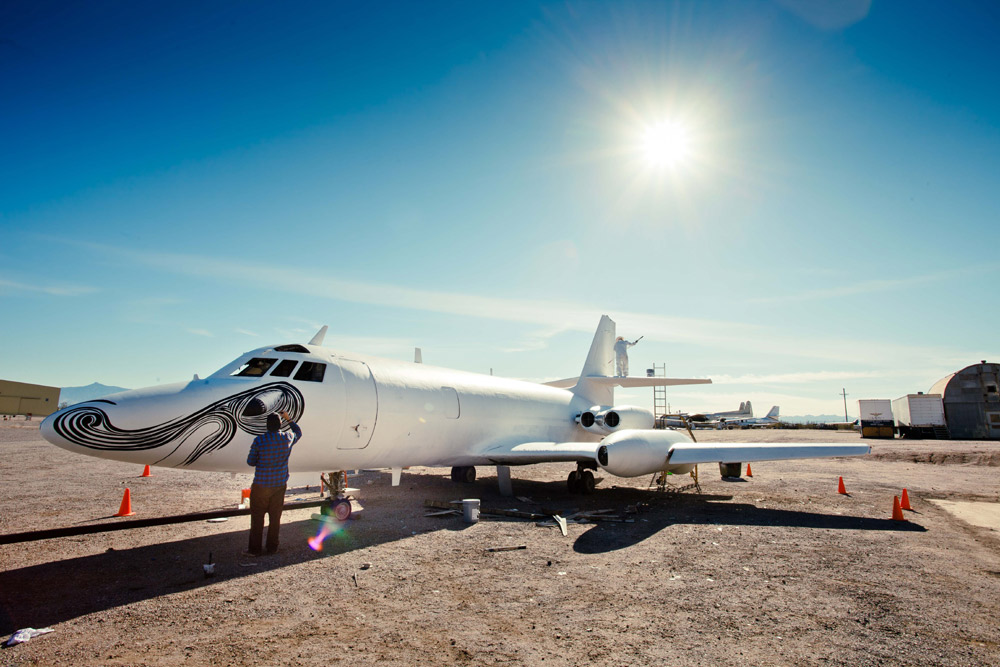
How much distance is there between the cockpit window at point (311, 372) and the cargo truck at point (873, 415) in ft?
156

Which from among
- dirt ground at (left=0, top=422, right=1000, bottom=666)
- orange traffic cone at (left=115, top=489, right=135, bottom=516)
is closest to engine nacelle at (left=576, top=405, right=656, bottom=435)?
dirt ground at (left=0, top=422, right=1000, bottom=666)

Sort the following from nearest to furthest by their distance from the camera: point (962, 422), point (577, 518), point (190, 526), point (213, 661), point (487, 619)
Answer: point (213, 661)
point (487, 619)
point (190, 526)
point (577, 518)
point (962, 422)

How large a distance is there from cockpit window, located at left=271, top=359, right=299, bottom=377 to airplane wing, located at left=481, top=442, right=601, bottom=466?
5.27m

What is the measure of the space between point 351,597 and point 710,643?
3326 mm

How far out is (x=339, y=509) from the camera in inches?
340

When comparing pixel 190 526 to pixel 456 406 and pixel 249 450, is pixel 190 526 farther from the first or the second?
pixel 456 406

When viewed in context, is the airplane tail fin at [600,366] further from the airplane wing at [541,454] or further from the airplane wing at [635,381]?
the airplane wing at [541,454]

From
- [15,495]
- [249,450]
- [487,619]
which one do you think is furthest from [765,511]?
[15,495]

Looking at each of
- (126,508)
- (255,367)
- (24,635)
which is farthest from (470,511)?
(126,508)

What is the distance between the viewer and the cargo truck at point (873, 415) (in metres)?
41.4

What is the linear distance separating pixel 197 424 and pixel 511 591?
4641 mm

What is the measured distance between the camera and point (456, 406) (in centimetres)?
1109

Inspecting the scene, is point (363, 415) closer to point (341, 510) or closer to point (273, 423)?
point (341, 510)

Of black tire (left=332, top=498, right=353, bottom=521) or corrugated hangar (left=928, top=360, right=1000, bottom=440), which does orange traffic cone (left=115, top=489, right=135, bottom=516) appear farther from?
corrugated hangar (left=928, top=360, right=1000, bottom=440)
